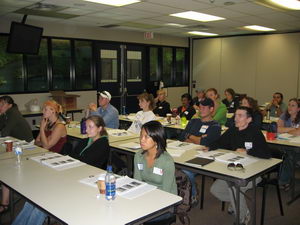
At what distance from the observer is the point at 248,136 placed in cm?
347

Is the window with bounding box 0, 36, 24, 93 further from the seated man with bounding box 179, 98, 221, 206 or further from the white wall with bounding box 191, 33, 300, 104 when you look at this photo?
the white wall with bounding box 191, 33, 300, 104

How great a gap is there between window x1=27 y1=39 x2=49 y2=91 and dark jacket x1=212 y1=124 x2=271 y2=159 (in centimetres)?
585

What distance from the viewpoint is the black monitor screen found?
6.28 meters

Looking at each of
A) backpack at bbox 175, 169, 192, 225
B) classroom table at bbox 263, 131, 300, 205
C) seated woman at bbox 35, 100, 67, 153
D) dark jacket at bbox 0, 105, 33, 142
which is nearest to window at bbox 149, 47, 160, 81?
dark jacket at bbox 0, 105, 33, 142

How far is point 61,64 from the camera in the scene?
334 inches

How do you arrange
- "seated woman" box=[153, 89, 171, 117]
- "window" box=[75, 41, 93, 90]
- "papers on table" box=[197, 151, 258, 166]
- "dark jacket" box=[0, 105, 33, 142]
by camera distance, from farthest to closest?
1. "window" box=[75, 41, 93, 90]
2. "seated woman" box=[153, 89, 171, 117]
3. "dark jacket" box=[0, 105, 33, 142]
4. "papers on table" box=[197, 151, 258, 166]

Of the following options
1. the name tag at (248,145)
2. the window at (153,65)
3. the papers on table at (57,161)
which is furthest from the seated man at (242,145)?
the window at (153,65)

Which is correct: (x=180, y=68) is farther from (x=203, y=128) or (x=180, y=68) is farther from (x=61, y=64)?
(x=203, y=128)

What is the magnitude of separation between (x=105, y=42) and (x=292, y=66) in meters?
5.74

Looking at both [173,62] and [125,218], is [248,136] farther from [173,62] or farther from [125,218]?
[173,62]

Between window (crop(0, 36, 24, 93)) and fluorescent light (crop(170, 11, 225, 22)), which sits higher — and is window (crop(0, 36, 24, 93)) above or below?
below

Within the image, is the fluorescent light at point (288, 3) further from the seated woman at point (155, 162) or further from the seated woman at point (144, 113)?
the seated woman at point (155, 162)

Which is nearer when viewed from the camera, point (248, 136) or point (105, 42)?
point (248, 136)

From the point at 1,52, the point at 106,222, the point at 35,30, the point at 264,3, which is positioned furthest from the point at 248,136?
the point at 1,52
